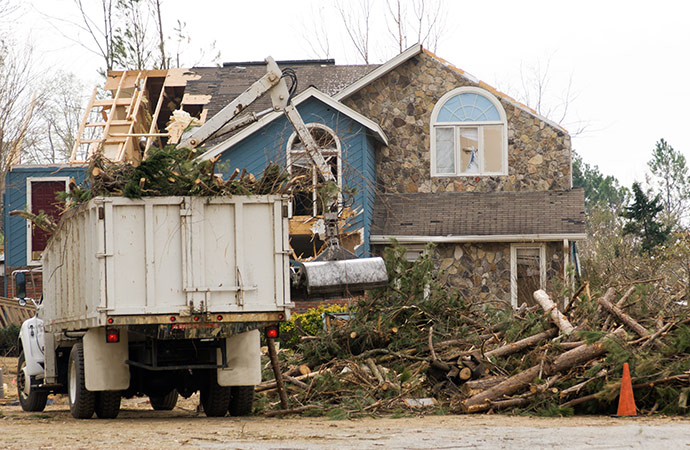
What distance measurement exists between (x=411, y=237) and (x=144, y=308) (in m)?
13.6

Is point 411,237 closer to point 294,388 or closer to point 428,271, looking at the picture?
point 428,271

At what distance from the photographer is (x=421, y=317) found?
14.3m

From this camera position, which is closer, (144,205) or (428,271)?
(144,205)

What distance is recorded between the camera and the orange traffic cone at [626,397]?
10852 mm

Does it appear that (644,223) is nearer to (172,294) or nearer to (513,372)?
(513,372)

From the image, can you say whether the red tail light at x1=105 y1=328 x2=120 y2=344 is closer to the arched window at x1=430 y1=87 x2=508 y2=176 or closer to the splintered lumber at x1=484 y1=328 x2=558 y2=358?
the splintered lumber at x1=484 y1=328 x2=558 y2=358

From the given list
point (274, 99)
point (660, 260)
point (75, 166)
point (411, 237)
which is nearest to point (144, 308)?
point (274, 99)

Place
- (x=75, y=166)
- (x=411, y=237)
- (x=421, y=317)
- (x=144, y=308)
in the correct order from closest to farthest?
1. (x=144, y=308)
2. (x=421, y=317)
3. (x=411, y=237)
4. (x=75, y=166)

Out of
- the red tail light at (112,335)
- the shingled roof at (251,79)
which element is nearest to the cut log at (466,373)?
the red tail light at (112,335)

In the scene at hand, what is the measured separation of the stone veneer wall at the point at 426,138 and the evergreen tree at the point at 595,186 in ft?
133

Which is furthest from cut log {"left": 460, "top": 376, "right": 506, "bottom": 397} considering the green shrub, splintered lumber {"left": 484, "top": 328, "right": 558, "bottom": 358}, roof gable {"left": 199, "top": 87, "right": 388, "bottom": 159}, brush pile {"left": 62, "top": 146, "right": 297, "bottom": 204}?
roof gable {"left": 199, "top": 87, "right": 388, "bottom": 159}

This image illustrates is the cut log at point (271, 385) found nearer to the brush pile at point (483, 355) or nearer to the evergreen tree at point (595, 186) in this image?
the brush pile at point (483, 355)

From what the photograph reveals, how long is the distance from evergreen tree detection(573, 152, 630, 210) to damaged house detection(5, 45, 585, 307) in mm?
40767

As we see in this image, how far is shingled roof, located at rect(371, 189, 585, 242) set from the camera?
23.1 m
